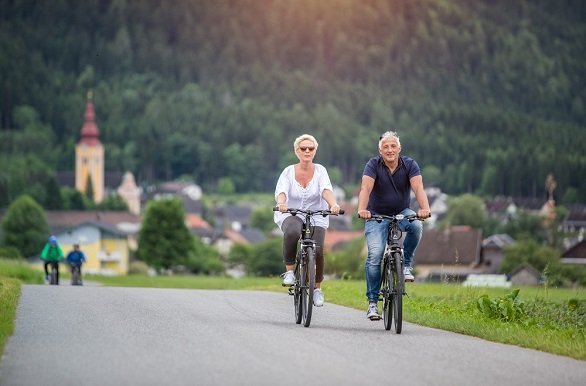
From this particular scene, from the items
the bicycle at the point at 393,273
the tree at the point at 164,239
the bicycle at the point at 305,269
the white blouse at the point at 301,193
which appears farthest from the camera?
the tree at the point at 164,239

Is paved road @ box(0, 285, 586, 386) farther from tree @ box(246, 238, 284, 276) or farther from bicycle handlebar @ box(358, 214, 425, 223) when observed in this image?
tree @ box(246, 238, 284, 276)

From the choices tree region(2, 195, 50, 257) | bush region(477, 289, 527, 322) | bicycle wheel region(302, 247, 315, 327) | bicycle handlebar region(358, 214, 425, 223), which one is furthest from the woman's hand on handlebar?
tree region(2, 195, 50, 257)

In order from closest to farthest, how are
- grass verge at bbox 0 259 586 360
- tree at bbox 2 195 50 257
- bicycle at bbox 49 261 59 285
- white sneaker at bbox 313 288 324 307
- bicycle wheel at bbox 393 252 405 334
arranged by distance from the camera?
grass verge at bbox 0 259 586 360 < bicycle wheel at bbox 393 252 405 334 < white sneaker at bbox 313 288 324 307 < bicycle at bbox 49 261 59 285 < tree at bbox 2 195 50 257

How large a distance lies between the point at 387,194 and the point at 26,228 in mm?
125055

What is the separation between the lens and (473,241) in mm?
129625

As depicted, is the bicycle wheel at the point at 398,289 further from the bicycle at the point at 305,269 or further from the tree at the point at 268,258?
the tree at the point at 268,258

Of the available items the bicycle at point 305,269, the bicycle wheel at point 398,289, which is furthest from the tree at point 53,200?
the bicycle wheel at point 398,289

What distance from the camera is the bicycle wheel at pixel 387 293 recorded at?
1476cm

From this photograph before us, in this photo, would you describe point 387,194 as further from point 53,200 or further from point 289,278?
point 53,200

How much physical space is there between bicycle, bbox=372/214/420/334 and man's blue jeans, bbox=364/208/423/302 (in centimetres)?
9

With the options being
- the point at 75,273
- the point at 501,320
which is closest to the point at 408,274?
the point at 501,320

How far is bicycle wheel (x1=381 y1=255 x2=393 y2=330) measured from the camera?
14.8m

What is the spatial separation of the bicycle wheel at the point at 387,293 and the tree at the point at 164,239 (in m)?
101

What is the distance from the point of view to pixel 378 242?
15234 millimetres
